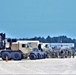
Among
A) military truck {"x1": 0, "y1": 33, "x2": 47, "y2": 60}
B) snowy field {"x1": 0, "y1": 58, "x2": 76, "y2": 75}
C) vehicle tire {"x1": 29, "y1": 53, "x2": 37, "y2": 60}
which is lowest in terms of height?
snowy field {"x1": 0, "y1": 58, "x2": 76, "y2": 75}

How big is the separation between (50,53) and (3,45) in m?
10.2

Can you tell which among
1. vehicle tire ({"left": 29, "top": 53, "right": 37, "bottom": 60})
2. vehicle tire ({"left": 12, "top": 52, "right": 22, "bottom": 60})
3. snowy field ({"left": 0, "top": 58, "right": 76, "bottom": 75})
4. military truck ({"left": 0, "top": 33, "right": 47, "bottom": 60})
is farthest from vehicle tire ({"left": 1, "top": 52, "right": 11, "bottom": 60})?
snowy field ({"left": 0, "top": 58, "right": 76, "bottom": 75})

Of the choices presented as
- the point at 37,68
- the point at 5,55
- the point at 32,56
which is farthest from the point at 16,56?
the point at 37,68

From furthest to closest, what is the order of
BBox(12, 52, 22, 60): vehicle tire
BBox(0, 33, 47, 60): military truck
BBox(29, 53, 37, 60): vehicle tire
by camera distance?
1. BBox(29, 53, 37, 60): vehicle tire
2. BBox(0, 33, 47, 60): military truck
3. BBox(12, 52, 22, 60): vehicle tire

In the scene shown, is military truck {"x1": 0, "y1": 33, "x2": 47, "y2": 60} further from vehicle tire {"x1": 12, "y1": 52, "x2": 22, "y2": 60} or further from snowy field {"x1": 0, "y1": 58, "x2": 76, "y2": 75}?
snowy field {"x1": 0, "y1": 58, "x2": 76, "y2": 75}

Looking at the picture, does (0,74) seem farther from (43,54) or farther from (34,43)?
(34,43)

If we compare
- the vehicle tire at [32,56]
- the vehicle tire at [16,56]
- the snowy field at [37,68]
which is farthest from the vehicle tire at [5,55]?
the snowy field at [37,68]

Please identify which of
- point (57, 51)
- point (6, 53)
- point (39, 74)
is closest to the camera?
point (39, 74)

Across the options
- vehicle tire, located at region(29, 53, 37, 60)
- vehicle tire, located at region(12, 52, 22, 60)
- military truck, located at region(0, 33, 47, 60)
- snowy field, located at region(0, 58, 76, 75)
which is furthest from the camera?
vehicle tire, located at region(29, 53, 37, 60)

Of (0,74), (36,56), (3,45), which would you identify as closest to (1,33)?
(3,45)

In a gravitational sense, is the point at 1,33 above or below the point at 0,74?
above

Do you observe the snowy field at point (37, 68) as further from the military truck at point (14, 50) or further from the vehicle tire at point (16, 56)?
the military truck at point (14, 50)

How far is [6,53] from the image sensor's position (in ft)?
166

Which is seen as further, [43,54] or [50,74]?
[43,54]
